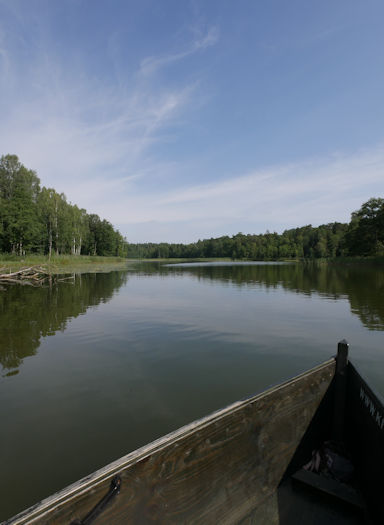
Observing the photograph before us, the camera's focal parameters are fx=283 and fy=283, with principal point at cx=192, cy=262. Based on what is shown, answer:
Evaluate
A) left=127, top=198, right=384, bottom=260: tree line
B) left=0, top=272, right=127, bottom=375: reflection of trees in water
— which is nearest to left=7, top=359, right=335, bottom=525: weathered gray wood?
left=0, top=272, right=127, bottom=375: reflection of trees in water

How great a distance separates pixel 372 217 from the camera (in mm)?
72750

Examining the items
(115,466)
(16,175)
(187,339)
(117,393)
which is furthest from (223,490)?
(16,175)

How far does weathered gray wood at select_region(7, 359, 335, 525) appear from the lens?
1.78 metres

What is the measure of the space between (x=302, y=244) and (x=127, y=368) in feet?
477

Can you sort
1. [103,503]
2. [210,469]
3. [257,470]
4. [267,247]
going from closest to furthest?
[103,503], [210,469], [257,470], [267,247]

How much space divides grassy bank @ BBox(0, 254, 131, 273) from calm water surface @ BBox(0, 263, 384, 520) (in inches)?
1068

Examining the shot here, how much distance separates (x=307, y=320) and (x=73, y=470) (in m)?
10.1

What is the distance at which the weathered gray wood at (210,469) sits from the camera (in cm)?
178

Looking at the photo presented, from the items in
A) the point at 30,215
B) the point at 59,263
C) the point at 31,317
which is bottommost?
the point at 31,317

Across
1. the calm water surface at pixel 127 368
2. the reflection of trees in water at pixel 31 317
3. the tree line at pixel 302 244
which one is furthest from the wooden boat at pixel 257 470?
the tree line at pixel 302 244

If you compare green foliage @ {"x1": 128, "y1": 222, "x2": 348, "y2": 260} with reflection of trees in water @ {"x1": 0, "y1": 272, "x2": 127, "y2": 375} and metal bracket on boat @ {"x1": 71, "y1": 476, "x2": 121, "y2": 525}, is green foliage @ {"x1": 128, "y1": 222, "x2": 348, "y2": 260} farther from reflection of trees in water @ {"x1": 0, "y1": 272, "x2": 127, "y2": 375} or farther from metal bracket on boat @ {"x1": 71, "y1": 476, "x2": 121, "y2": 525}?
metal bracket on boat @ {"x1": 71, "y1": 476, "x2": 121, "y2": 525}

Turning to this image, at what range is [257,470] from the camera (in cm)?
293

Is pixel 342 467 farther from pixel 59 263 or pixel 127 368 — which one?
pixel 59 263

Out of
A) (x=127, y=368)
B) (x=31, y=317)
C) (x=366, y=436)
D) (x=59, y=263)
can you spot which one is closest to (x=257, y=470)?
(x=366, y=436)
